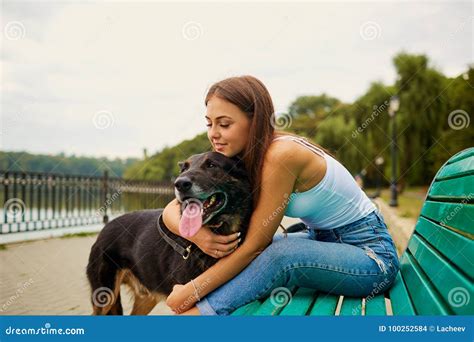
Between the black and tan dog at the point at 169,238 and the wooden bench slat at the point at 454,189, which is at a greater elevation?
the wooden bench slat at the point at 454,189

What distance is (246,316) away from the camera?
6.66ft

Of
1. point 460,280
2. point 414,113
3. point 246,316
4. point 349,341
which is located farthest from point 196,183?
point 414,113

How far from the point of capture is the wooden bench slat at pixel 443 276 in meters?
1.64

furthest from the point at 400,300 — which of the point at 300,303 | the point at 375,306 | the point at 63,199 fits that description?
the point at 63,199

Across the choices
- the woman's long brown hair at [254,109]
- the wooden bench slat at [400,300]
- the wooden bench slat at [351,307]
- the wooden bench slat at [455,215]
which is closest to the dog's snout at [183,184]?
the woman's long brown hair at [254,109]

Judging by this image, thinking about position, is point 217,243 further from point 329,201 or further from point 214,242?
point 329,201

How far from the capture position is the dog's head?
2.30m

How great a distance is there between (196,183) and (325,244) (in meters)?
0.73

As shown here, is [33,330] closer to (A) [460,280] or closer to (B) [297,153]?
(B) [297,153]

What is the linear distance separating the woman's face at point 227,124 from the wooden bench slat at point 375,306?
3.29ft

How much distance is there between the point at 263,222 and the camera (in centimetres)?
206

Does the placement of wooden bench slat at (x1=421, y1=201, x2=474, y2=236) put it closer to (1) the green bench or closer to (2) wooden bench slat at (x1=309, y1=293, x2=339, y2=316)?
(1) the green bench

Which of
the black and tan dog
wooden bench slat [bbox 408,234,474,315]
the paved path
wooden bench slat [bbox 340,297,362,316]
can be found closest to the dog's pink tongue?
the black and tan dog

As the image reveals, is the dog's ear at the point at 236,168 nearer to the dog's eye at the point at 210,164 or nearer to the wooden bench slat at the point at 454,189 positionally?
the dog's eye at the point at 210,164
